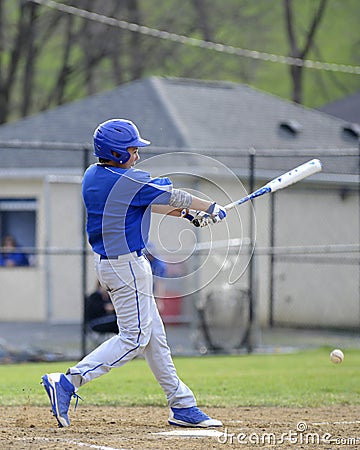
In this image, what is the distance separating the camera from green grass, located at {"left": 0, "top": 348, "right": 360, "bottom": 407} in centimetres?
848

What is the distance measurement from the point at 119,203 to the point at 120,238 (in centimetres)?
24

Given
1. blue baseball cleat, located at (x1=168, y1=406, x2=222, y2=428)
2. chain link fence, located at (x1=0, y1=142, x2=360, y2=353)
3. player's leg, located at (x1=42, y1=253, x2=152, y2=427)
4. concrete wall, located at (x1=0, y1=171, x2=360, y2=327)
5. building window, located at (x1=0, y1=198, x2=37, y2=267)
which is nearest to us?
player's leg, located at (x1=42, y1=253, x2=152, y2=427)

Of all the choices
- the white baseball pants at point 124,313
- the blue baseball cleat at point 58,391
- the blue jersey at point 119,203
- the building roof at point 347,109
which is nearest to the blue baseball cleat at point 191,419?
the white baseball pants at point 124,313

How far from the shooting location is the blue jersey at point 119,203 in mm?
6359

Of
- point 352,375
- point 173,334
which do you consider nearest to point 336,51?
point 173,334

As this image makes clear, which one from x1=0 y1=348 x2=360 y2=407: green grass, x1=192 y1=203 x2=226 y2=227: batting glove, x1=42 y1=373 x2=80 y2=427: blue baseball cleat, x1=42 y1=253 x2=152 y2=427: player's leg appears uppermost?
x1=192 y1=203 x2=226 y2=227: batting glove

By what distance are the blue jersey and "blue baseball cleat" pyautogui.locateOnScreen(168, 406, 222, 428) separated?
4.01ft

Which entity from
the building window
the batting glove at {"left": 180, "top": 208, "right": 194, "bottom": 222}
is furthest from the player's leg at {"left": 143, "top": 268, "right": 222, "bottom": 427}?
the building window

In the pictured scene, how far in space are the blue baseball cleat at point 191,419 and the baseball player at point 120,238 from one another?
1.88 feet

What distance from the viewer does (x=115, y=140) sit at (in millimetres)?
6473

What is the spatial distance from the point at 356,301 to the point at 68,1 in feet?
41.2

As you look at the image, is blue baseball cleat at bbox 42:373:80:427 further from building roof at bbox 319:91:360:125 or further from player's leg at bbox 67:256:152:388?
building roof at bbox 319:91:360:125

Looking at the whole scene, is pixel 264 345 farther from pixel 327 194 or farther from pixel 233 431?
pixel 233 431

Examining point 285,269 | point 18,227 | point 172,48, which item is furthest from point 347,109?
point 18,227
